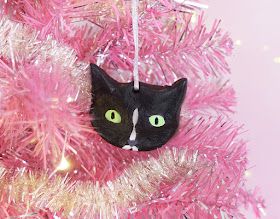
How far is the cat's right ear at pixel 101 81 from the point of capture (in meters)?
0.56

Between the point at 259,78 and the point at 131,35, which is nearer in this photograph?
the point at 131,35

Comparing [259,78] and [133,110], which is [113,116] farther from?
[259,78]

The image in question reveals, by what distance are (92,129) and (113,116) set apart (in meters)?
0.03

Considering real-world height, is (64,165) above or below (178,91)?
below

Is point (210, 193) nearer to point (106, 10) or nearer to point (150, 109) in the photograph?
point (150, 109)

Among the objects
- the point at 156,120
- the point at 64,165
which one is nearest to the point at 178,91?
the point at 156,120

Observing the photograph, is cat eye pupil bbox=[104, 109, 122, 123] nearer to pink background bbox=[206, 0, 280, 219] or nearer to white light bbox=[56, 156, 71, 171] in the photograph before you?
white light bbox=[56, 156, 71, 171]

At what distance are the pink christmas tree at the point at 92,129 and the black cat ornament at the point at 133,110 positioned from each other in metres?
0.03

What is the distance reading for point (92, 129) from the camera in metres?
0.54

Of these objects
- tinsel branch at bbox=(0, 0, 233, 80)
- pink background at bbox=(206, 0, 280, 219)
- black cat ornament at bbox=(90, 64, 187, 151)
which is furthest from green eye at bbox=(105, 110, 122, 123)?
pink background at bbox=(206, 0, 280, 219)

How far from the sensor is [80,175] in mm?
634

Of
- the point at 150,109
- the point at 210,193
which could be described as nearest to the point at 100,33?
the point at 150,109

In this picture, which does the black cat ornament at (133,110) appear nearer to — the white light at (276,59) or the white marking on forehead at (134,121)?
the white marking on forehead at (134,121)

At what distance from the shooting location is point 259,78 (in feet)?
3.01
